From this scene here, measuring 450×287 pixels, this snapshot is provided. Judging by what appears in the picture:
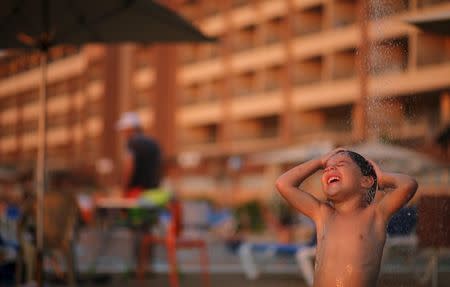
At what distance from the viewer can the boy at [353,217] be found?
13.0 feet

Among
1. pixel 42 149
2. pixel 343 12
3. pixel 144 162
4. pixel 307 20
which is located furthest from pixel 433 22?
pixel 307 20

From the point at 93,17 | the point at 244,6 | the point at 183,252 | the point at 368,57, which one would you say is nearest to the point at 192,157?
the point at 244,6

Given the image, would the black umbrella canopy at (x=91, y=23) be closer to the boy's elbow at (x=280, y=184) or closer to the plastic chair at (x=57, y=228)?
the plastic chair at (x=57, y=228)

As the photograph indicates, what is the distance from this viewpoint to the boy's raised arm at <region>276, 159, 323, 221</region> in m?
4.23

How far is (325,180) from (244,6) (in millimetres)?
58104

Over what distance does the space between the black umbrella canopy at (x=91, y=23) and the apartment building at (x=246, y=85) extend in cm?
2924

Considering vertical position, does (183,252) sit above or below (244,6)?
below

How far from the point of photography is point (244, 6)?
61.5 metres

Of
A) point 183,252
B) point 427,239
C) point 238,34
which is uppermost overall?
point 238,34

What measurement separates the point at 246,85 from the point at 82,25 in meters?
52.3

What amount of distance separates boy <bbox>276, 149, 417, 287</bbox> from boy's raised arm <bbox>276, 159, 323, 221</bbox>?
0.33 feet

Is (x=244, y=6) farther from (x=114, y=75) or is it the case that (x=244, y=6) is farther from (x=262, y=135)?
(x=114, y=75)

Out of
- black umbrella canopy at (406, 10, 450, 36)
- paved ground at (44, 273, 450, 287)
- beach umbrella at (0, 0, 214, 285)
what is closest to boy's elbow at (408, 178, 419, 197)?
black umbrella canopy at (406, 10, 450, 36)

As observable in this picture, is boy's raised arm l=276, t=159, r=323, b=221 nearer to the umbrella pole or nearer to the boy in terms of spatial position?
the boy
